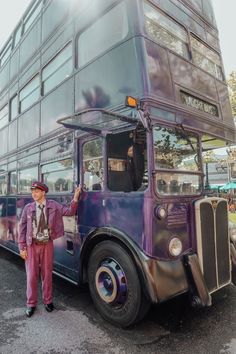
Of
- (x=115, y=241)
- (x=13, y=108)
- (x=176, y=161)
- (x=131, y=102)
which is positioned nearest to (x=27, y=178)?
(x=13, y=108)

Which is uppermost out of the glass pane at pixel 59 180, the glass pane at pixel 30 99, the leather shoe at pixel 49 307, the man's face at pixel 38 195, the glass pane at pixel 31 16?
the glass pane at pixel 31 16

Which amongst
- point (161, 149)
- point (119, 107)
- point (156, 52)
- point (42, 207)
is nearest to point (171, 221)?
point (161, 149)

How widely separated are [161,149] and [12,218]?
182 inches

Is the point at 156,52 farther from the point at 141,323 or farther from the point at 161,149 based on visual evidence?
the point at 141,323

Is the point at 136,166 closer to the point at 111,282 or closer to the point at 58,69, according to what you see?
the point at 111,282

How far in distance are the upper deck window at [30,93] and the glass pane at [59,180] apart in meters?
1.72

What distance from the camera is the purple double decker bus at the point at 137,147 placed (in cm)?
344

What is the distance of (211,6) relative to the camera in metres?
5.66

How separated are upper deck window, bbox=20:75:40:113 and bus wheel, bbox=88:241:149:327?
358 cm

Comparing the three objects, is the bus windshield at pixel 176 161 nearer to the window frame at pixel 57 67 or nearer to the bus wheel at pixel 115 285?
the bus wheel at pixel 115 285

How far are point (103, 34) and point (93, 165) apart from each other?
1817mm

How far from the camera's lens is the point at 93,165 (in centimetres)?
420

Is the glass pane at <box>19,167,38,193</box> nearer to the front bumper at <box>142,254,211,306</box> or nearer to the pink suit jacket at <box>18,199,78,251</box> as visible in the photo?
the pink suit jacket at <box>18,199,78,251</box>

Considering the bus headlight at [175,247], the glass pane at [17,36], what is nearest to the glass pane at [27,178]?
the bus headlight at [175,247]
